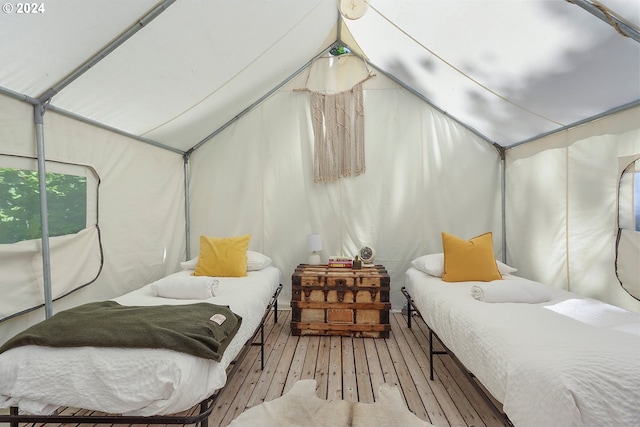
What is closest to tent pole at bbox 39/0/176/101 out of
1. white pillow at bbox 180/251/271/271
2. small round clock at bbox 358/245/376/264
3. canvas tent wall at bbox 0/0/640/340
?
canvas tent wall at bbox 0/0/640/340

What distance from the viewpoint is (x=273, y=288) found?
2.96 m

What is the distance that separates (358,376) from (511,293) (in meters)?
1.13

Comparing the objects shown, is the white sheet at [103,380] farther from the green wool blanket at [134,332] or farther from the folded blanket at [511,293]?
the folded blanket at [511,293]

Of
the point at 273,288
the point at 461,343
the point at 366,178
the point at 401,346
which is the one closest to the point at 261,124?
the point at 366,178

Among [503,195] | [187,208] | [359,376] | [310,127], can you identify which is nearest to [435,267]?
[359,376]

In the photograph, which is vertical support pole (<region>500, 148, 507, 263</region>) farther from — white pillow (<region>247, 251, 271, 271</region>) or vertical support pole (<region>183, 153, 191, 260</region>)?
vertical support pole (<region>183, 153, 191, 260</region>)

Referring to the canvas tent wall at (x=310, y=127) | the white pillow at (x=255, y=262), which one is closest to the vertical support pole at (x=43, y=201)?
the canvas tent wall at (x=310, y=127)

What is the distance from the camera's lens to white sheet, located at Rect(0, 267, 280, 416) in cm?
125

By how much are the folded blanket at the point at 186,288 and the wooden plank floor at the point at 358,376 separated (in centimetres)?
57

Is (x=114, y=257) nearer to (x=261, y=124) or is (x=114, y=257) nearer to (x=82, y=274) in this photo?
(x=82, y=274)

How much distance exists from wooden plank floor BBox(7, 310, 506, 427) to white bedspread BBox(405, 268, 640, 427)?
212 mm

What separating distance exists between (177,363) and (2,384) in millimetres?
711

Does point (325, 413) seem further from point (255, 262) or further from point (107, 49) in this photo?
point (107, 49)

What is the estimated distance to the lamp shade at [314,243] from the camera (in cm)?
341
